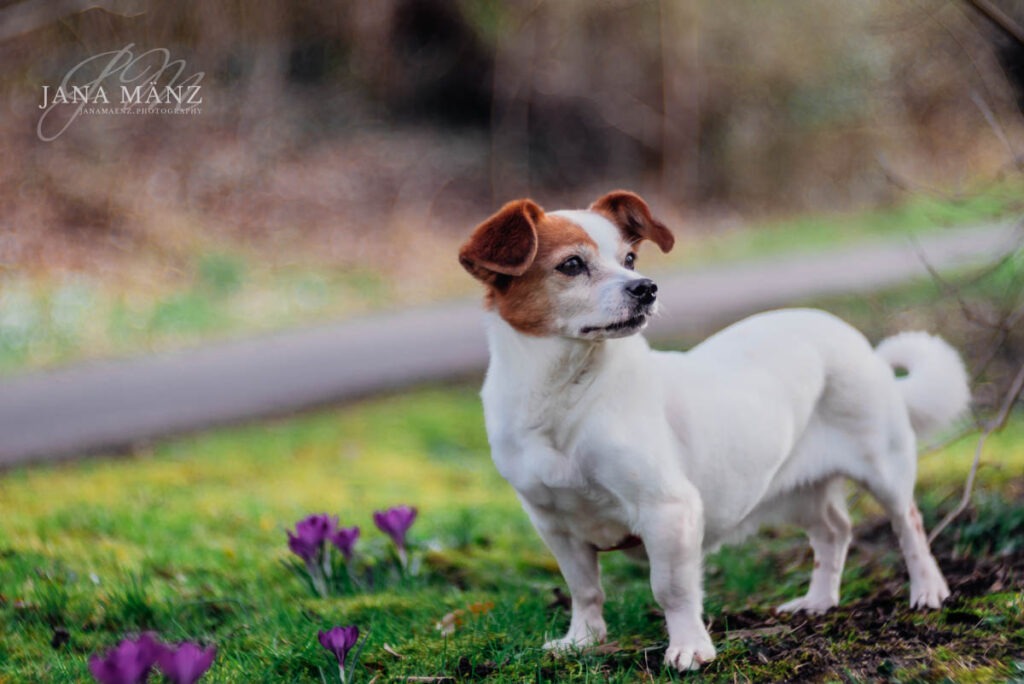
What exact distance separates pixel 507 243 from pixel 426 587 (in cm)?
175

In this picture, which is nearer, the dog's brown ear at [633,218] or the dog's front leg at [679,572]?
the dog's front leg at [679,572]

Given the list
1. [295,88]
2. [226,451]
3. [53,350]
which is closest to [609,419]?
[226,451]

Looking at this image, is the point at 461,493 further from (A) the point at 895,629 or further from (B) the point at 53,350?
(B) the point at 53,350

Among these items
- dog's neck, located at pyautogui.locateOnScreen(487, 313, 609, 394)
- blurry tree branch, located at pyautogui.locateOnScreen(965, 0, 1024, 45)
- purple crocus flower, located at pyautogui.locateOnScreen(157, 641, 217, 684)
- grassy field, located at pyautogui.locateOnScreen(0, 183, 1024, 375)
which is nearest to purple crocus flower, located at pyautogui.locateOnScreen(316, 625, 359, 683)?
purple crocus flower, located at pyautogui.locateOnScreen(157, 641, 217, 684)

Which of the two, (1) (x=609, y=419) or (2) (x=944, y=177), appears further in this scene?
(2) (x=944, y=177)

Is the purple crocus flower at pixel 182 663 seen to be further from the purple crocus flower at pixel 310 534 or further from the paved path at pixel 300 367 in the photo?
the paved path at pixel 300 367

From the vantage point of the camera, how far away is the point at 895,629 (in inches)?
149

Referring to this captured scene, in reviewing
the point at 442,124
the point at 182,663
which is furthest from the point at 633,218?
the point at 442,124

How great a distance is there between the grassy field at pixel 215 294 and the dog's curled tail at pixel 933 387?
4715 millimetres

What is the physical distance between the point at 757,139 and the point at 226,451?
10274 mm

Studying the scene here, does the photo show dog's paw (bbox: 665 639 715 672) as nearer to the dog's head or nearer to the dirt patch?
the dirt patch

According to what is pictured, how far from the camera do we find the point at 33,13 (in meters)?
12.0

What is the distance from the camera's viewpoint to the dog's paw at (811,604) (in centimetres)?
423

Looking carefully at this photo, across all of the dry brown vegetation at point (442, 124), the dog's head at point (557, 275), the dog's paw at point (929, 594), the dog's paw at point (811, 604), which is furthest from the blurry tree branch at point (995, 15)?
the dry brown vegetation at point (442, 124)
